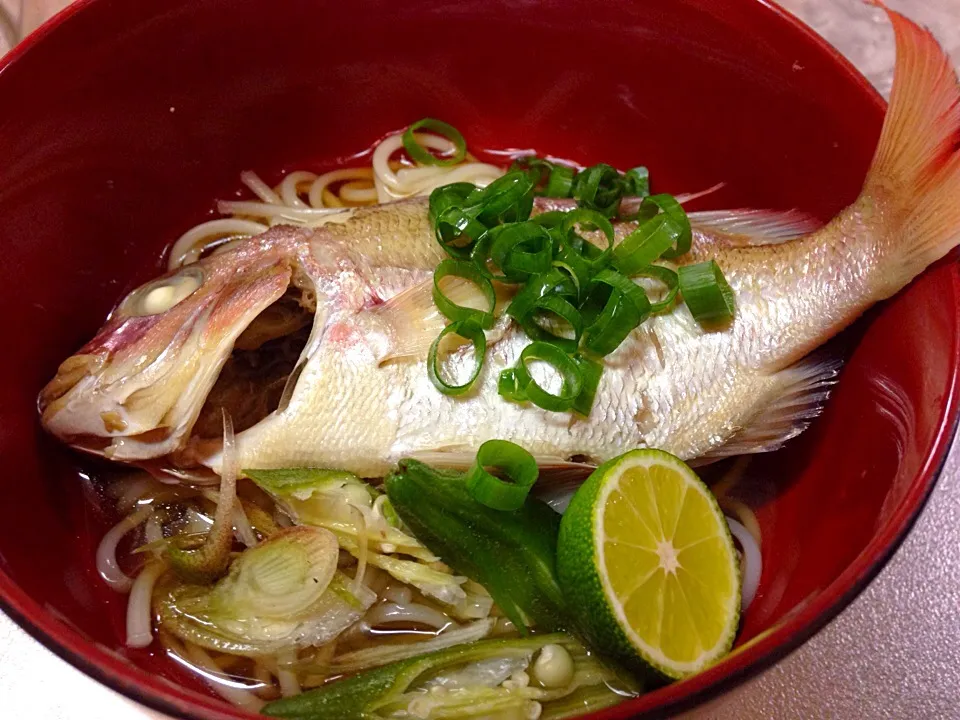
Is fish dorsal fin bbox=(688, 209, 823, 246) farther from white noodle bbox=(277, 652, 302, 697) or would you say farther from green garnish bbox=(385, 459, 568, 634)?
white noodle bbox=(277, 652, 302, 697)

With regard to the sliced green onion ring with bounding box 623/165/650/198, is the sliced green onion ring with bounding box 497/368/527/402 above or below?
below

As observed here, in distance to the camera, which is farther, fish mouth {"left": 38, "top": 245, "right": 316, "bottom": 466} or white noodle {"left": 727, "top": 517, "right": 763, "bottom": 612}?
white noodle {"left": 727, "top": 517, "right": 763, "bottom": 612}

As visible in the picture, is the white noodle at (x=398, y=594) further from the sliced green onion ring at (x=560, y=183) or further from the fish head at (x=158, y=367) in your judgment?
the sliced green onion ring at (x=560, y=183)

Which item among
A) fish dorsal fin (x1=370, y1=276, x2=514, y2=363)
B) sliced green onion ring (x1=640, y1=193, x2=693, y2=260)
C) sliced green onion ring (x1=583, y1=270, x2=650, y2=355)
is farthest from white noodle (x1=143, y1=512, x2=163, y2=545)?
sliced green onion ring (x1=640, y1=193, x2=693, y2=260)

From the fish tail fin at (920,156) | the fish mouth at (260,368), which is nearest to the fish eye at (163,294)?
the fish mouth at (260,368)

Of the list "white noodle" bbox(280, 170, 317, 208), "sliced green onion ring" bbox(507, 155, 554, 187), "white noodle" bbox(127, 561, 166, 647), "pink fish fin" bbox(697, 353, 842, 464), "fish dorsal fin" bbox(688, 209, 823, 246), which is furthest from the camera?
"white noodle" bbox(280, 170, 317, 208)

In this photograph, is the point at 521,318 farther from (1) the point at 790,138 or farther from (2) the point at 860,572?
(1) the point at 790,138

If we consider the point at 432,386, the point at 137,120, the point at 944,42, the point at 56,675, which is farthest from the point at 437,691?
the point at 944,42
